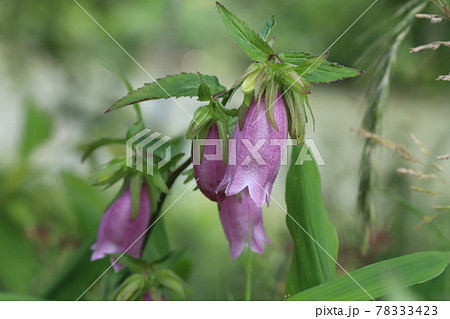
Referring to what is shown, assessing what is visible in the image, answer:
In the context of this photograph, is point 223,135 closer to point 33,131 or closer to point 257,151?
point 257,151

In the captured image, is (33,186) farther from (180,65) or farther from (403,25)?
(180,65)

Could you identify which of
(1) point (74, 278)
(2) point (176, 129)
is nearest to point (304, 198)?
(1) point (74, 278)

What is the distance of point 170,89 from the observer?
0.47 meters

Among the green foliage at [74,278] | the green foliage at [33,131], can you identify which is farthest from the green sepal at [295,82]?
the green foliage at [33,131]

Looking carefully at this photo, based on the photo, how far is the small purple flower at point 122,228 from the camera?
540 millimetres

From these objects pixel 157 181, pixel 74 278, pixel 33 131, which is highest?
pixel 33 131

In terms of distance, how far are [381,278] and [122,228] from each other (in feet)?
0.80

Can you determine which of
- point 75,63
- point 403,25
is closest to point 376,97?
point 403,25

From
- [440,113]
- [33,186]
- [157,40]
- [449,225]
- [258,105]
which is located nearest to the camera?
[258,105]

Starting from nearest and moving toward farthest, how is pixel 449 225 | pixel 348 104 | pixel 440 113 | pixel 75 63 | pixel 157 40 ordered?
pixel 449 225 → pixel 75 63 → pixel 440 113 → pixel 348 104 → pixel 157 40

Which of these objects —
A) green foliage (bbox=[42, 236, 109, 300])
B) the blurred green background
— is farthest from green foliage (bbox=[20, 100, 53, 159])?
green foliage (bbox=[42, 236, 109, 300])

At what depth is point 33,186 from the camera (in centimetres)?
109

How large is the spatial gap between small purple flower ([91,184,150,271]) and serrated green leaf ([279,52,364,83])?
192 millimetres
